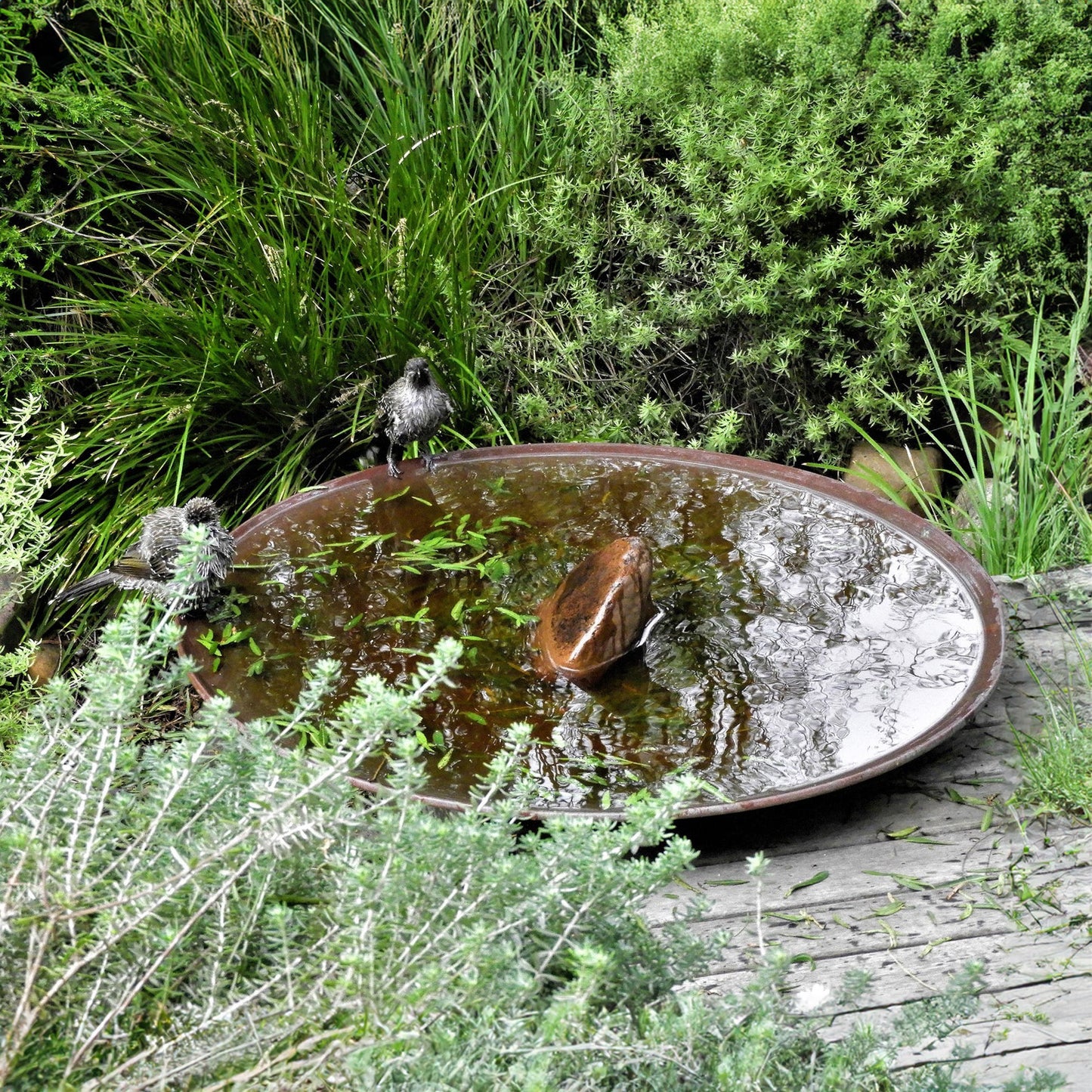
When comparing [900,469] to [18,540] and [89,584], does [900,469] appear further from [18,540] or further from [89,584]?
[18,540]

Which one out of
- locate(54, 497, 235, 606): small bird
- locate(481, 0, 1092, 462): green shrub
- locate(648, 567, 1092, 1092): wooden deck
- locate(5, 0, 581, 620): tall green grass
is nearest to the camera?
locate(648, 567, 1092, 1092): wooden deck

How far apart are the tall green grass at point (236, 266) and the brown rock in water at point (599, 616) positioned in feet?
4.88

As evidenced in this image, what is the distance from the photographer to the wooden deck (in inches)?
71.6

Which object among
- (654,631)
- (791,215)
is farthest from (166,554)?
(791,215)

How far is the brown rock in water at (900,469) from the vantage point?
409cm

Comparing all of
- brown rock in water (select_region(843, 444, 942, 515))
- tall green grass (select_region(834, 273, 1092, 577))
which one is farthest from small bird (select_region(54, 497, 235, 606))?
brown rock in water (select_region(843, 444, 942, 515))

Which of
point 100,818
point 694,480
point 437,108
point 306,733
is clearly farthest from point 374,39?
point 100,818

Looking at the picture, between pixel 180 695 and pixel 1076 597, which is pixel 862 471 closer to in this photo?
pixel 1076 597

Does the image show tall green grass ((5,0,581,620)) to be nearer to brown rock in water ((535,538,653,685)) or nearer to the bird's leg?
the bird's leg

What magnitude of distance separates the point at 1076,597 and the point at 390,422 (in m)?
1.98

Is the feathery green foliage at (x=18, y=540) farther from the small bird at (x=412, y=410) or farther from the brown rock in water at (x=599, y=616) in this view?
the brown rock in water at (x=599, y=616)

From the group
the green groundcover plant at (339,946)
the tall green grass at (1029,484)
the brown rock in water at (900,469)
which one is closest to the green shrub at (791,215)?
the brown rock in water at (900,469)

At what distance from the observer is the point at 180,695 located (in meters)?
3.27

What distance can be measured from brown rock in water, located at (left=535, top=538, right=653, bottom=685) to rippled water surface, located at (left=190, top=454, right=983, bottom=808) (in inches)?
1.8
